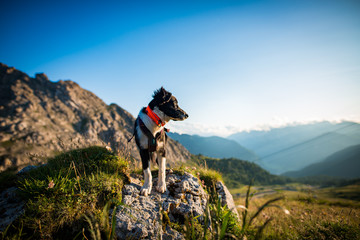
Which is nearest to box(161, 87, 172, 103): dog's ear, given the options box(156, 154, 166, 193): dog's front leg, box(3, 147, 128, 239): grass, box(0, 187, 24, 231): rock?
box(156, 154, 166, 193): dog's front leg

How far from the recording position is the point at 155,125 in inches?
177

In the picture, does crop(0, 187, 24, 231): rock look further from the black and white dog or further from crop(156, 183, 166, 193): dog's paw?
crop(156, 183, 166, 193): dog's paw

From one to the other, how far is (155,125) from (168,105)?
80 centimetres

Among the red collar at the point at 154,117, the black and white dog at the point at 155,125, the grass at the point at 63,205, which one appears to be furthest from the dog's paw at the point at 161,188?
the red collar at the point at 154,117

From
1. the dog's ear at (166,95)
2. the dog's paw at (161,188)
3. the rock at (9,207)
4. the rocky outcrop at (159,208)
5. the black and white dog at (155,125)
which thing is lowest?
the rocky outcrop at (159,208)

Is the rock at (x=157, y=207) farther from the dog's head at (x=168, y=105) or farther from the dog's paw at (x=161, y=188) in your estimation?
the dog's head at (x=168, y=105)

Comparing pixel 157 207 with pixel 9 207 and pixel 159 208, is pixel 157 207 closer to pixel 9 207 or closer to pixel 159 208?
pixel 159 208

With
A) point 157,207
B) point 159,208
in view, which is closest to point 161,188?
point 157,207

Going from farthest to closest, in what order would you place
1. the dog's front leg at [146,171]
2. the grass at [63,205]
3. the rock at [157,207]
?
the dog's front leg at [146,171], the rock at [157,207], the grass at [63,205]

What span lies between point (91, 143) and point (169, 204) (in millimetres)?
5598

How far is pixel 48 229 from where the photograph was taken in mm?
2711

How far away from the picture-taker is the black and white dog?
441cm

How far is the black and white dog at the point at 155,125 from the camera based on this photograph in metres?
4.41

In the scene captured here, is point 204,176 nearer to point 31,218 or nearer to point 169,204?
point 169,204
